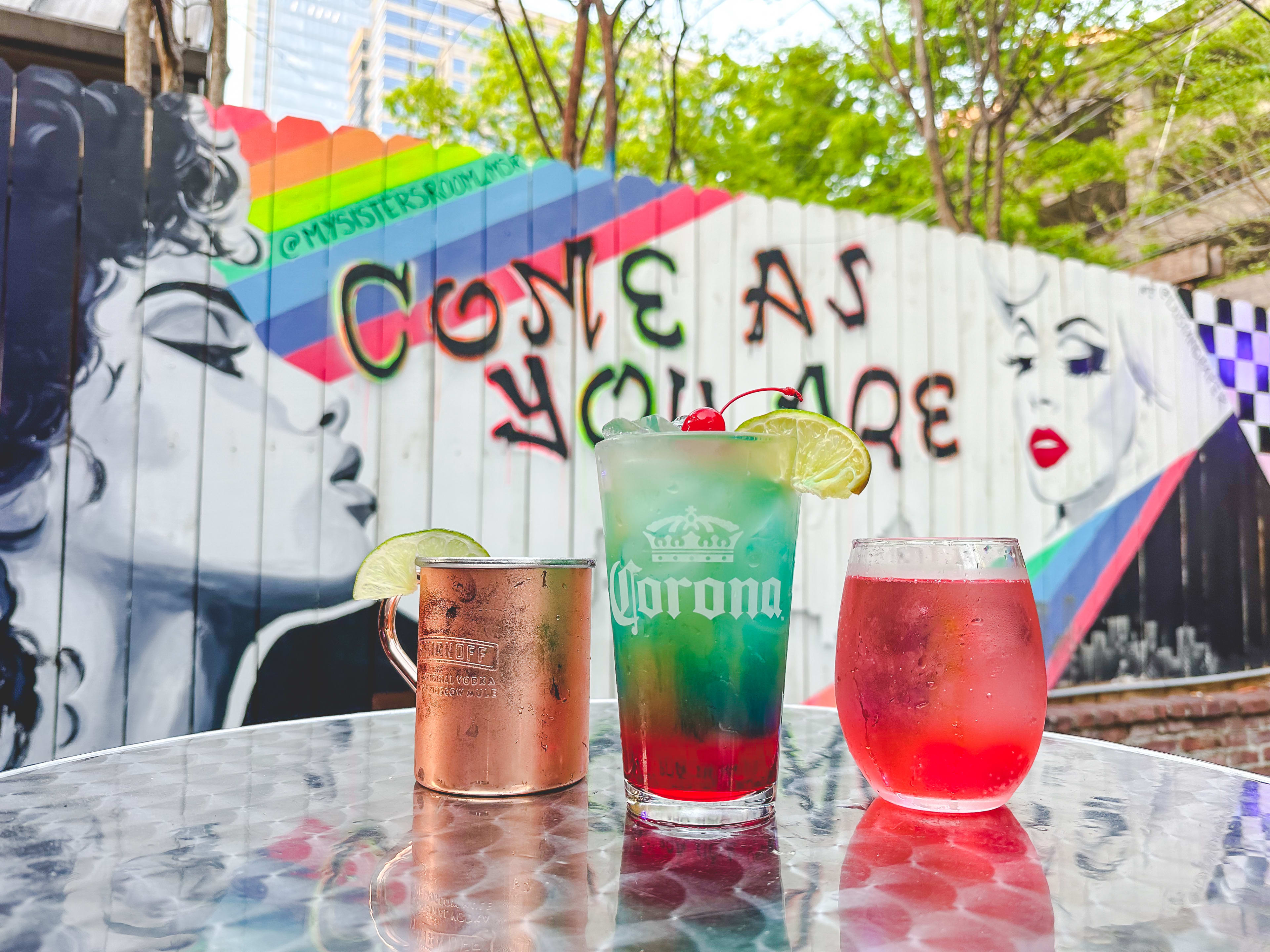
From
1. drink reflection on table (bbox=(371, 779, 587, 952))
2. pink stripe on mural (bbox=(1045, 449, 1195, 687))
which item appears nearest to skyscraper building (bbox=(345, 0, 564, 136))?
drink reflection on table (bbox=(371, 779, 587, 952))

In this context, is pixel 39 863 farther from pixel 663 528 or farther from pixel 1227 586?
pixel 1227 586

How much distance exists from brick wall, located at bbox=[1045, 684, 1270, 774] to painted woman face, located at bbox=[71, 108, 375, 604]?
245cm

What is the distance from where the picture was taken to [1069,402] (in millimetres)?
3402

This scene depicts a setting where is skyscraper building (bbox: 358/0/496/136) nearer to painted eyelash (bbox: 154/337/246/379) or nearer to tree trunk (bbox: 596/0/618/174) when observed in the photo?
tree trunk (bbox: 596/0/618/174)

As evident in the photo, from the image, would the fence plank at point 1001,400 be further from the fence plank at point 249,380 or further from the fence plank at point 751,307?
the fence plank at point 249,380

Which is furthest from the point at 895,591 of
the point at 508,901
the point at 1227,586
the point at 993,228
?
the point at 993,228

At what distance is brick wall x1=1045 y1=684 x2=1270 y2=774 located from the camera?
3.09 m

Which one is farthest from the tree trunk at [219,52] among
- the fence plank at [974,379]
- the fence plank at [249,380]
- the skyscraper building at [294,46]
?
the fence plank at [974,379]

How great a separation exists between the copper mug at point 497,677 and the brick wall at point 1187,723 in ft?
9.19

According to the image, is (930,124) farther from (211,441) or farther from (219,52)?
(211,441)

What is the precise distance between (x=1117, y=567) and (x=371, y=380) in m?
2.94

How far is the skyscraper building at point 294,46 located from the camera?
411cm

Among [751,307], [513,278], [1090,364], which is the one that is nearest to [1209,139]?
[1090,364]

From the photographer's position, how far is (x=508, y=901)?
419 mm
